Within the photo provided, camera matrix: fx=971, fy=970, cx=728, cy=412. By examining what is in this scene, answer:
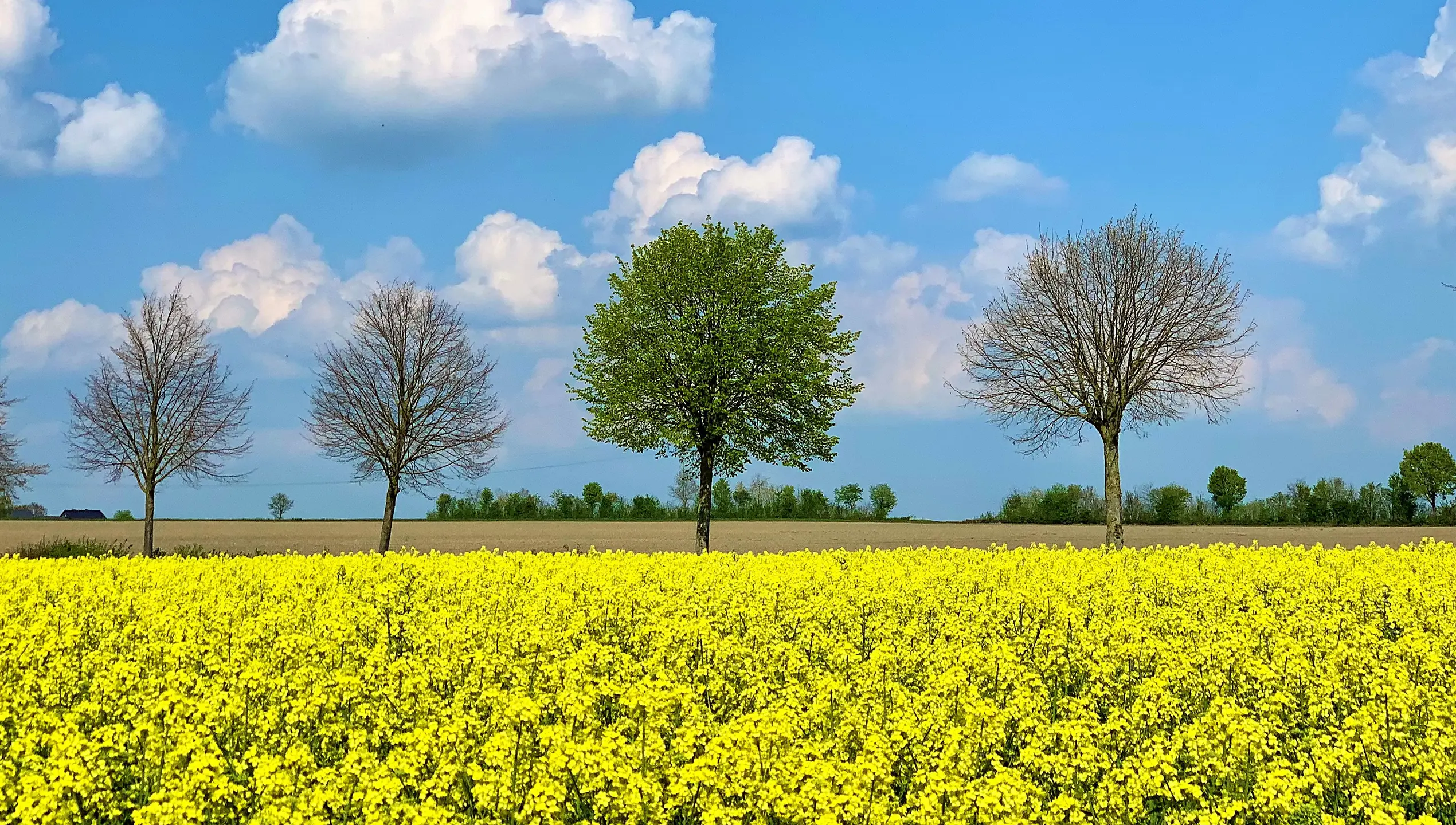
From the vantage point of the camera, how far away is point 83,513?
269 feet

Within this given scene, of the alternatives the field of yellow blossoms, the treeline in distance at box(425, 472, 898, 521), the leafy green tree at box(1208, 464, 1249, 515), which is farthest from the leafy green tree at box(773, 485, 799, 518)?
the field of yellow blossoms

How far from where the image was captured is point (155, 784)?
21.3 feet

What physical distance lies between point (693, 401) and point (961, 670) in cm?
1767

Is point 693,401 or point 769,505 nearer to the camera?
point 693,401

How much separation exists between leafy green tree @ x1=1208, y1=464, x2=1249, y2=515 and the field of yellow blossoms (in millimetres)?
57724

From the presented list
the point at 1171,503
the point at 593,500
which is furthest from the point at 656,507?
the point at 1171,503

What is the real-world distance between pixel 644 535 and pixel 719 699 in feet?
113

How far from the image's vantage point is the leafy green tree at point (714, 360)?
25.1m

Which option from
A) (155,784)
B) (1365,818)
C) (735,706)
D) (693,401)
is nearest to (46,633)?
(155,784)

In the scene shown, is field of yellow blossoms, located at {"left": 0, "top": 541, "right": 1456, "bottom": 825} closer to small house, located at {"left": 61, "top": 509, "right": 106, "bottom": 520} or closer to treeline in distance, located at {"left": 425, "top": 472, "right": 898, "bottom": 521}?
treeline in distance, located at {"left": 425, "top": 472, "right": 898, "bottom": 521}

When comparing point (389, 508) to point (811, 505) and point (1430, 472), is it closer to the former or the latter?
point (811, 505)

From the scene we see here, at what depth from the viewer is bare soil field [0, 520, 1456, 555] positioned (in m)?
35.0

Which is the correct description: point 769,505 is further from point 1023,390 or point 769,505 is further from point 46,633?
point 46,633

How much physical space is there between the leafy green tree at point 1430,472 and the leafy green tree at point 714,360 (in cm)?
5254
